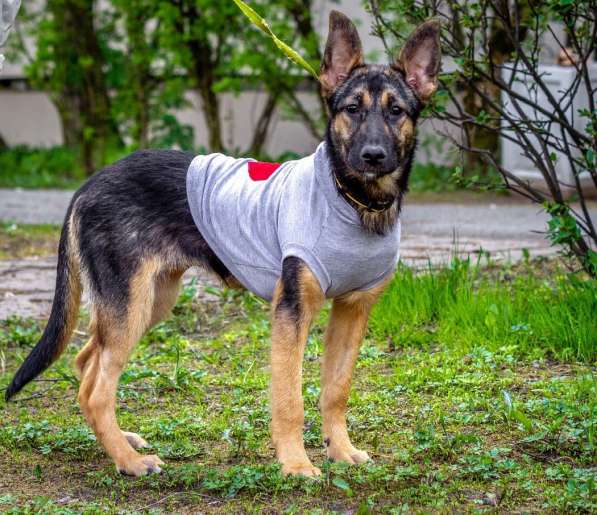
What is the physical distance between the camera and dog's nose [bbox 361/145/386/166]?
3.77 meters

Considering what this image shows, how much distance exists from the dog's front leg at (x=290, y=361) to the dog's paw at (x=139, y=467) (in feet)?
1.67

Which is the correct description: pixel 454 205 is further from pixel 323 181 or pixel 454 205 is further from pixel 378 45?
pixel 323 181

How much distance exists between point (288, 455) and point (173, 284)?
110 centimetres

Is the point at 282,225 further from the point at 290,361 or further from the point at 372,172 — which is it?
the point at 290,361

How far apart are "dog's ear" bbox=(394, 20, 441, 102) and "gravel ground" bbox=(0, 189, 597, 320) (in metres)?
1.75

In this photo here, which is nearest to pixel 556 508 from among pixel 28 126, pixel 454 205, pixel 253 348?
pixel 253 348

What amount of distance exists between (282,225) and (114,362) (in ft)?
3.01

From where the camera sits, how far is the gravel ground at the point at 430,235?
7070mm

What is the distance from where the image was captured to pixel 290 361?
12.9 ft

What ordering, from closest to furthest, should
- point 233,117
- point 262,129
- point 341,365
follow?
point 341,365 → point 262,129 → point 233,117

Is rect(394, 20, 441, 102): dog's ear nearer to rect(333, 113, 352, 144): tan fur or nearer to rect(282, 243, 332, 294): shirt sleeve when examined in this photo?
rect(333, 113, 352, 144): tan fur

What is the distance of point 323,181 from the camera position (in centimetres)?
398

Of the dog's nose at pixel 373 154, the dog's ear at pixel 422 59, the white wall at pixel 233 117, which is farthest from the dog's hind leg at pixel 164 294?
the white wall at pixel 233 117

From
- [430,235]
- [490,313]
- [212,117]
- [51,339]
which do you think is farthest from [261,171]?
[212,117]
